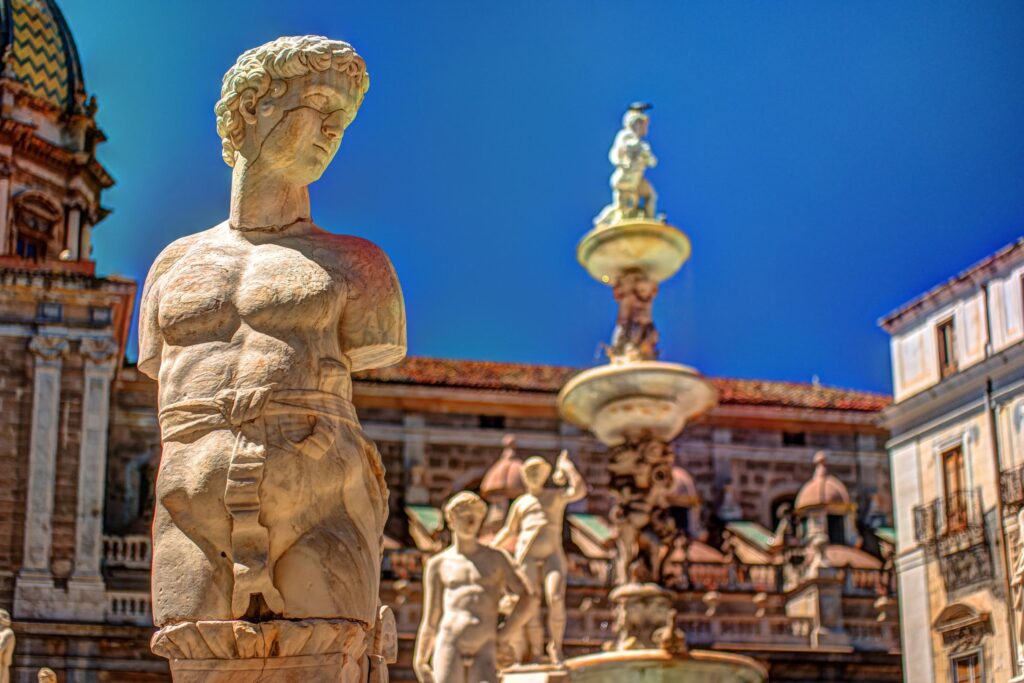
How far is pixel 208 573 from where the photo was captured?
207 inches

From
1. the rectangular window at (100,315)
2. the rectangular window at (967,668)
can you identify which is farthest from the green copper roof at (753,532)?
the rectangular window at (100,315)

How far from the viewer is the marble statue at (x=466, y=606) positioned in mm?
12016

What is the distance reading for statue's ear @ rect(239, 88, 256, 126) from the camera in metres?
5.70

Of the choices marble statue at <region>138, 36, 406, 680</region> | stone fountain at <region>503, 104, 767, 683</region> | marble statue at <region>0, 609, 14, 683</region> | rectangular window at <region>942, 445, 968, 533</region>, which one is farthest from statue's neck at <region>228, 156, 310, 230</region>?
rectangular window at <region>942, 445, 968, 533</region>

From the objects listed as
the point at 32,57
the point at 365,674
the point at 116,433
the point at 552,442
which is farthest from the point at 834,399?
the point at 365,674

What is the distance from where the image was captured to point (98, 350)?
29.4 m

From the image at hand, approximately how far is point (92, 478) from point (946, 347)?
503 inches

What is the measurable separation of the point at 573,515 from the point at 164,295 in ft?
103

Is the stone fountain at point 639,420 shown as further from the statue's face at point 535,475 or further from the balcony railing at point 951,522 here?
the balcony railing at point 951,522

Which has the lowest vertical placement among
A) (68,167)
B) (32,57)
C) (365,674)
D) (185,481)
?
(365,674)

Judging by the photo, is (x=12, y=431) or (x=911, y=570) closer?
(x=911, y=570)

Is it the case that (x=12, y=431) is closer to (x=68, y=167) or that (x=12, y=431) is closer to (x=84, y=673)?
(x=84, y=673)

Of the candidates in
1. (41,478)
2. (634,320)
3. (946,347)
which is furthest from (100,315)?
(634,320)

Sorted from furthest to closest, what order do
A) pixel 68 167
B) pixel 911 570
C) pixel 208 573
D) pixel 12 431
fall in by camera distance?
pixel 68 167, pixel 12 431, pixel 911 570, pixel 208 573
